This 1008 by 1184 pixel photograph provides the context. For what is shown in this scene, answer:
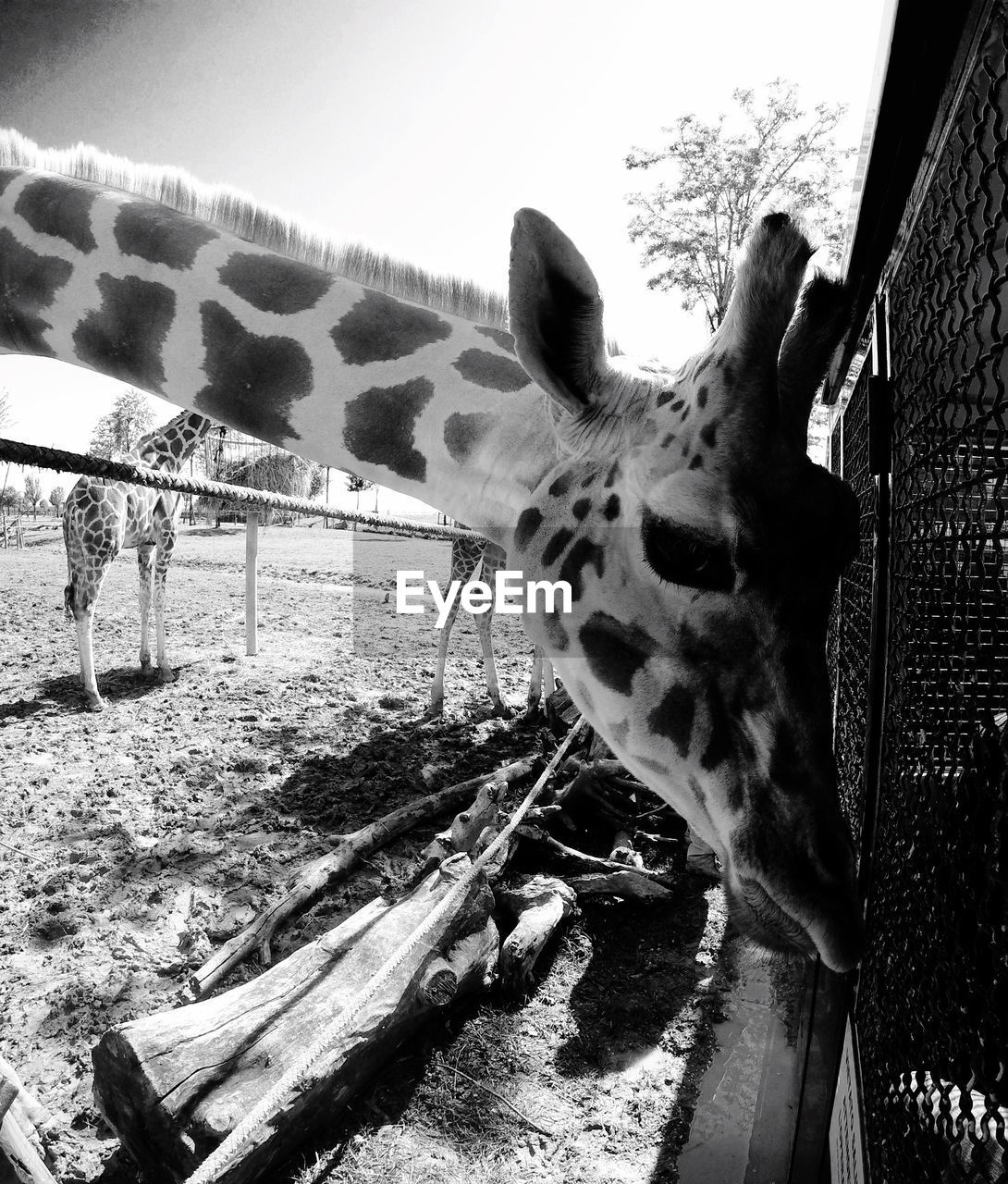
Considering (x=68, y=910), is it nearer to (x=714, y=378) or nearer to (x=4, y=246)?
(x=4, y=246)

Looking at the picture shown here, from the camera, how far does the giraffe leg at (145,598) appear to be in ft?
22.0

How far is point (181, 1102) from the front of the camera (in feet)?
5.77

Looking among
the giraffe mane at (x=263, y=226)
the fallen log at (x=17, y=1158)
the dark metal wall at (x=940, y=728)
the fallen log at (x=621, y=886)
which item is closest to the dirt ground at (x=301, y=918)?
the fallen log at (x=621, y=886)

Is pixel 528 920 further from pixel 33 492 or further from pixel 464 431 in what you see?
pixel 33 492

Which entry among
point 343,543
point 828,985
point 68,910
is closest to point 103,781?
point 68,910

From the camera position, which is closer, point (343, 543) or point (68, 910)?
point (68, 910)

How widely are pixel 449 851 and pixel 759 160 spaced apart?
59.9 feet

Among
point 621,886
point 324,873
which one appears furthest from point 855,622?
point 324,873

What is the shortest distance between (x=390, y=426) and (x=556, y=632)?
0.81 m

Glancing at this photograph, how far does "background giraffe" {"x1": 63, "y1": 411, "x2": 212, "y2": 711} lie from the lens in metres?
5.86

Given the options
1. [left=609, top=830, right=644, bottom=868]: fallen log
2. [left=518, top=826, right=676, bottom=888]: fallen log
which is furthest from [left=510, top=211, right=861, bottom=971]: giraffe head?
[left=609, top=830, right=644, bottom=868]: fallen log

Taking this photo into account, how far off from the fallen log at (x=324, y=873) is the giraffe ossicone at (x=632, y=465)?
6.19 ft

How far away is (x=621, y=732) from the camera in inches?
55.7

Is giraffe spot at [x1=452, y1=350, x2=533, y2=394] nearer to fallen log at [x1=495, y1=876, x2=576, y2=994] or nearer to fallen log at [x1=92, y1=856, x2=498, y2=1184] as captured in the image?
fallen log at [x1=92, y1=856, x2=498, y2=1184]
